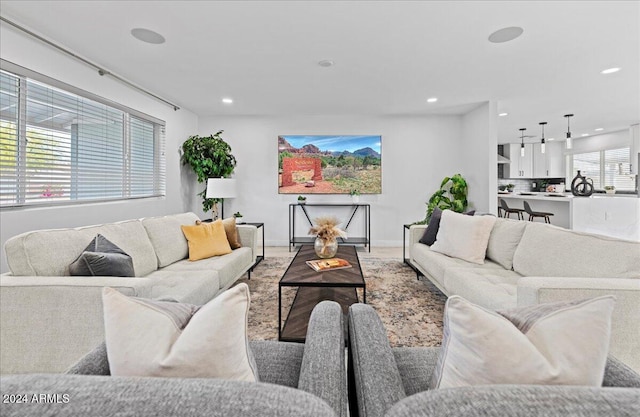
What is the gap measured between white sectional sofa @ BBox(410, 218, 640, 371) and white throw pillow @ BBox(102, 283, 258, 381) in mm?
1436

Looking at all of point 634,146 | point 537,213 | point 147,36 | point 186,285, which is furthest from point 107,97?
point 634,146

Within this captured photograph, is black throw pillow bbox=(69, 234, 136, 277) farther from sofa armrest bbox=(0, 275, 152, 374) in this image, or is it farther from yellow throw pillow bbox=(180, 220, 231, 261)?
yellow throw pillow bbox=(180, 220, 231, 261)

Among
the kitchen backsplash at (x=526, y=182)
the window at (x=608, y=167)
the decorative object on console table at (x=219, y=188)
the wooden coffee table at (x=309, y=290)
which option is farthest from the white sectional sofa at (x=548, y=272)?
the kitchen backsplash at (x=526, y=182)

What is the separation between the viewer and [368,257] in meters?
4.64

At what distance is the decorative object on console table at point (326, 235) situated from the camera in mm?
2762

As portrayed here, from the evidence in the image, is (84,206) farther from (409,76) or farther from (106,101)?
(409,76)

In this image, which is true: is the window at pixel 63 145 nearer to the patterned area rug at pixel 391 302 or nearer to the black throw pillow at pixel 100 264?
the black throw pillow at pixel 100 264

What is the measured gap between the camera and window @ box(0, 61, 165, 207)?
2.42 m

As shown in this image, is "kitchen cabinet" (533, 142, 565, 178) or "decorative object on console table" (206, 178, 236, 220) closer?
"decorative object on console table" (206, 178, 236, 220)

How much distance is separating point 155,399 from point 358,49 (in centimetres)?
308

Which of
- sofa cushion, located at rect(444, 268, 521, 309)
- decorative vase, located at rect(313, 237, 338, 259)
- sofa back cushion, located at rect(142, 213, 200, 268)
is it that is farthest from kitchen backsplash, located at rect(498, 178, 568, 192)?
sofa back cushion, located at rect(142, 213, 200, 268)

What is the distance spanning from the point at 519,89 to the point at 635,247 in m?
3.14

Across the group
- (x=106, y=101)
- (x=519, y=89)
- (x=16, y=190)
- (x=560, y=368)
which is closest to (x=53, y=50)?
(x=106, y=101)

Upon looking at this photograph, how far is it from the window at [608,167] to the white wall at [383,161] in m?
4.99
